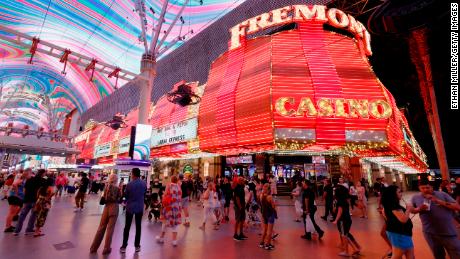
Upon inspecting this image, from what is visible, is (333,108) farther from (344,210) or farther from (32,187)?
(32,187)

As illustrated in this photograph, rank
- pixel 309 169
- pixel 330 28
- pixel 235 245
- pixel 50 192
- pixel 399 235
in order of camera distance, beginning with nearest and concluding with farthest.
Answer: pixel 399 235, pixel 235 245, pixel 50 192, pixel 330 28, pixel 309 169

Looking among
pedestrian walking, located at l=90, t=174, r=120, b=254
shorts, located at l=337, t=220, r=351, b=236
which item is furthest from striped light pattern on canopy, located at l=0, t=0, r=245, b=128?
shorts, located at l=337, t=220, r=351, b=236

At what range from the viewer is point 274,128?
14656 millimetres

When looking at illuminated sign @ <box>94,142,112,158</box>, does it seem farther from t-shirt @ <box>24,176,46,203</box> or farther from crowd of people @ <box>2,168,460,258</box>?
t-shirt @ <box>24,176,46,203</box>

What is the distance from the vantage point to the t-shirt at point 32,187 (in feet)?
24.5

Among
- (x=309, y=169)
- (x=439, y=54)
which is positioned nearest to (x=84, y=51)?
(x=309, y=169)

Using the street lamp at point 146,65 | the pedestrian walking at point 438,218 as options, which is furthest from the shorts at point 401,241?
the street lamp at point 146,65

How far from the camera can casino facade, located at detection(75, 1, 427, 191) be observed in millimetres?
14648

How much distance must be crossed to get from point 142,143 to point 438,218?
434 inches

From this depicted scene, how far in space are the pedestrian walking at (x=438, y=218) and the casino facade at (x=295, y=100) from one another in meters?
10.5

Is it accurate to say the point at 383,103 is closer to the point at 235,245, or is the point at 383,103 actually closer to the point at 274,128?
the point at 274,128

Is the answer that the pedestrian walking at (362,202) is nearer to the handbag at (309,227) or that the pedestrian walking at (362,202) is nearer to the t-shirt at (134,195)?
the handbag at (309,227)

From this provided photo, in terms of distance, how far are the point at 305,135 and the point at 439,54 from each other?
1728 centimetres

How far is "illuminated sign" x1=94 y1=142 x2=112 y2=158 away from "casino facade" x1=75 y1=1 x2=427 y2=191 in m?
13.8
